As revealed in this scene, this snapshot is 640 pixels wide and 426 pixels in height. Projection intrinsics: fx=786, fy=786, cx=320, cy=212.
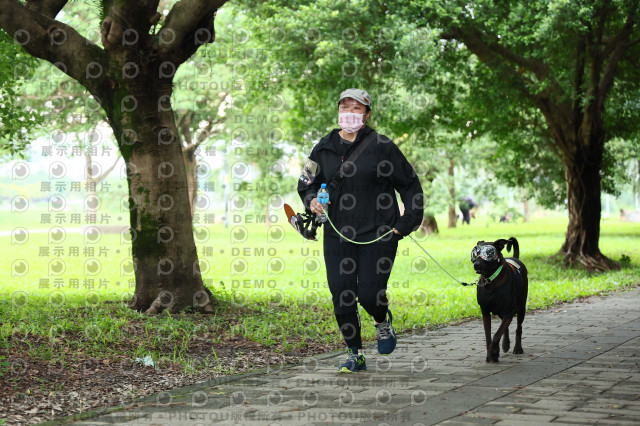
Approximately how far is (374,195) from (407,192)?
0.29m

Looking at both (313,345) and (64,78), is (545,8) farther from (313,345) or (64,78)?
(64,78)

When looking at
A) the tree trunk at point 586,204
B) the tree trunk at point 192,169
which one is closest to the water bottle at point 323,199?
the tree trunk at point 586,204

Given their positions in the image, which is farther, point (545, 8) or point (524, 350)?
point (545, 8)

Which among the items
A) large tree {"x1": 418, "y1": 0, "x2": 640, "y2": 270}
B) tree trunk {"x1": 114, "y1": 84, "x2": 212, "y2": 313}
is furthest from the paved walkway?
large tree {"x1": 418, "y1": 0, "x2": 640, "y2": 270}

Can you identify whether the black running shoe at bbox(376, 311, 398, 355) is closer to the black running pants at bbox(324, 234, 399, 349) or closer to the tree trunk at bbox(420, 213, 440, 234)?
the black running pants at bbox(324, 234, 399, 349)

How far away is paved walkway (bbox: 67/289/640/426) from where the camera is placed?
5.12m

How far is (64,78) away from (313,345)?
24.3m

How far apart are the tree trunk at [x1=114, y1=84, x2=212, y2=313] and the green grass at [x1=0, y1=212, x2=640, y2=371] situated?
43cm

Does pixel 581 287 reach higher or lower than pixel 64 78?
lower

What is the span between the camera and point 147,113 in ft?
31.5

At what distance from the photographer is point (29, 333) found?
327 inches

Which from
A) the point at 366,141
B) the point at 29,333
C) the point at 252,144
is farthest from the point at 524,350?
the point at 252,144

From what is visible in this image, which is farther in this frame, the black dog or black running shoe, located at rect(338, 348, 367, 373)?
the black dog

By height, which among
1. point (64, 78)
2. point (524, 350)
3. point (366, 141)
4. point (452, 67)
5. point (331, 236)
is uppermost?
point (64, 78)
